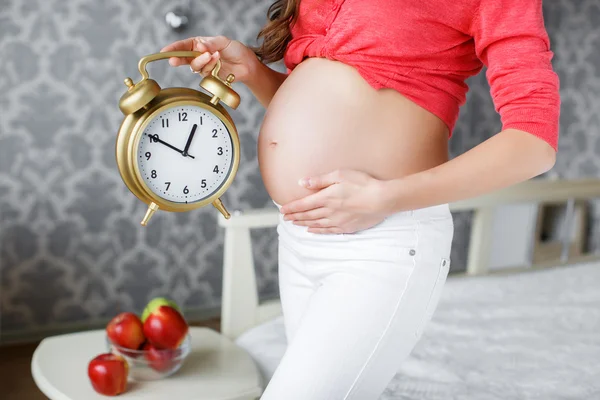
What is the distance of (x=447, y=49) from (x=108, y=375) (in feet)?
2.90

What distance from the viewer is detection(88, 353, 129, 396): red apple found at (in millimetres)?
1312

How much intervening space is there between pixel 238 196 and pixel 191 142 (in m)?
2.63

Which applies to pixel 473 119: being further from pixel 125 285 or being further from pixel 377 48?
pixel 377 48

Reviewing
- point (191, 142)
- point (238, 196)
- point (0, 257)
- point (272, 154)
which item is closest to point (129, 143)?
point (191, 142)

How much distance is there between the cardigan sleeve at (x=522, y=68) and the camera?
0.80 metres

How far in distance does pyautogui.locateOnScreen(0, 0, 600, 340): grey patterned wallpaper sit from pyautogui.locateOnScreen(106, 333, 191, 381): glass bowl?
1808mm

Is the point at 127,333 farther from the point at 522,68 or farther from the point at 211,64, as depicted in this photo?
the point at 522,68

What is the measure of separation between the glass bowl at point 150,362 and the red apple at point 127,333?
0.01 metres

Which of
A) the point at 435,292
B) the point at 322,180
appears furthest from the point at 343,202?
the point at 435,292

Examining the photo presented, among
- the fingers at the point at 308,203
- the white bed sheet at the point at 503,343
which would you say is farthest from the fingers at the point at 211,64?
the white bed sheet at the point at 503,343

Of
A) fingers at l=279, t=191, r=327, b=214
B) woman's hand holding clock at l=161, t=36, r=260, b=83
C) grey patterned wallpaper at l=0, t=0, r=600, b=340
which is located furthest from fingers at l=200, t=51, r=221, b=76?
grey patterned wallpaper at l=0, t=0, r=600, b=340

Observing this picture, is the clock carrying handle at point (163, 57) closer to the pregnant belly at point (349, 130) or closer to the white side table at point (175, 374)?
the pregnant belly at point (349, 130)

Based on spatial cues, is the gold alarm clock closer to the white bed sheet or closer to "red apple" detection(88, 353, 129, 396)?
"red apple" detection(88, 353, 129, 396)

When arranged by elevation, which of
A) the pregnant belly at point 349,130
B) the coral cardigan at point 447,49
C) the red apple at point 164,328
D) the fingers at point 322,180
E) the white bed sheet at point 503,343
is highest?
the coral cardigan at point 447,49
